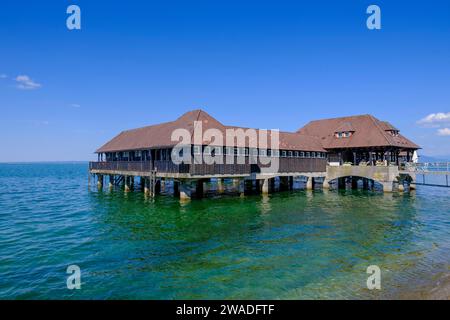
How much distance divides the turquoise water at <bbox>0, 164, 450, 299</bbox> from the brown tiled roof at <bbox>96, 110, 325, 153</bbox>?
289 inches

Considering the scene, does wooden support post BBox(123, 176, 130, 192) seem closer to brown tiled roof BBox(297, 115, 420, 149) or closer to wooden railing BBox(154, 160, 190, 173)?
wooden railing BBox(154, 160, 190, 173)

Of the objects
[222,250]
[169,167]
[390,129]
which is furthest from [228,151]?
[390,129]

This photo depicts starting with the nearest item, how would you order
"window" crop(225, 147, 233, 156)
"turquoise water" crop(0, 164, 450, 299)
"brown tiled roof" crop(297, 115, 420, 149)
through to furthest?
"turquoise water" crop(0, 164, 450, 299), "window" crop(225, 147, 233, 156), "brown tiled roof" crop(297, 115, 420, 149)

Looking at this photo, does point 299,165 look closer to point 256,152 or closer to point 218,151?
point 256,152

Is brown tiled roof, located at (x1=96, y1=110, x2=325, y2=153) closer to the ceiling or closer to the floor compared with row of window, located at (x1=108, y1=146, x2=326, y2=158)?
closer to the ceiling

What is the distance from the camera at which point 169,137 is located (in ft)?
95.2

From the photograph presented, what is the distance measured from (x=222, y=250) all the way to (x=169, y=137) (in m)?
17.0

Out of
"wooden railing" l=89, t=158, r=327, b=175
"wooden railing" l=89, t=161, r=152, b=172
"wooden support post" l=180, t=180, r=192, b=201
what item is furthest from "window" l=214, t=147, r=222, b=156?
"wooden railing" l=89, t=161, r=152, b=172

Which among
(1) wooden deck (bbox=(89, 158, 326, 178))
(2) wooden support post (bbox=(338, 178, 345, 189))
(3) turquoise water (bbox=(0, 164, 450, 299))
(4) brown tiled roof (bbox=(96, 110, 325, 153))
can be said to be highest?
(4) brown tiled roof (bbox=(96, 110, 325, 153))

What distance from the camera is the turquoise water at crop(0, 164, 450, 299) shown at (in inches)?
406

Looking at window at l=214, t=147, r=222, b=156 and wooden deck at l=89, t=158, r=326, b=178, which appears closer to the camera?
wooden deck at l=89, t=158, r=326, b=178

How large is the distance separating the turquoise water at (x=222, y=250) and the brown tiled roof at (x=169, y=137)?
734 cm
